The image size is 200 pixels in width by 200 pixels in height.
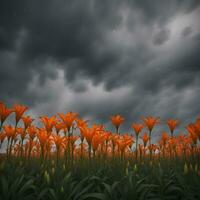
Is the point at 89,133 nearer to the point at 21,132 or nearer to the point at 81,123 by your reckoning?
the point at 81,123

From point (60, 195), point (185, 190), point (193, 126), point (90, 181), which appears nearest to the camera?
point (60, 195)

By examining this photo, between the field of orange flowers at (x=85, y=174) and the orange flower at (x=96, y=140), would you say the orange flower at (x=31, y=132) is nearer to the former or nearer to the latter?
the field of orange flowers at (x=85, y=174)

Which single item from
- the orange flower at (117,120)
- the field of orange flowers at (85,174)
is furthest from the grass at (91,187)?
the orange flower at (117,120)

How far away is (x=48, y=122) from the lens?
7.12m

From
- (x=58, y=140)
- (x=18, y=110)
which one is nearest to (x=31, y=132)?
(x=18, y=110)

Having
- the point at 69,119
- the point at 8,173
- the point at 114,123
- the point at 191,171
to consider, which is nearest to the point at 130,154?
the point at 114,123

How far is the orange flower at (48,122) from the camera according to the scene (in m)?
7.10

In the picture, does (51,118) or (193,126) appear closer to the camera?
(193,126)

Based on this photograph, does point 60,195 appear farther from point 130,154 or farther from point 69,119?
point 130,154

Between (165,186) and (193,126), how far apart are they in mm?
1893

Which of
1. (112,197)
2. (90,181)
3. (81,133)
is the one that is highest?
(81,133)

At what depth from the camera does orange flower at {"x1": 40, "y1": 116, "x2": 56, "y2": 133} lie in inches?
279

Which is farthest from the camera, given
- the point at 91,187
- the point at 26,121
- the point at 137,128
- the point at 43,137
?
the point at 137,128

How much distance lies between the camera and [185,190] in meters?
5.34
